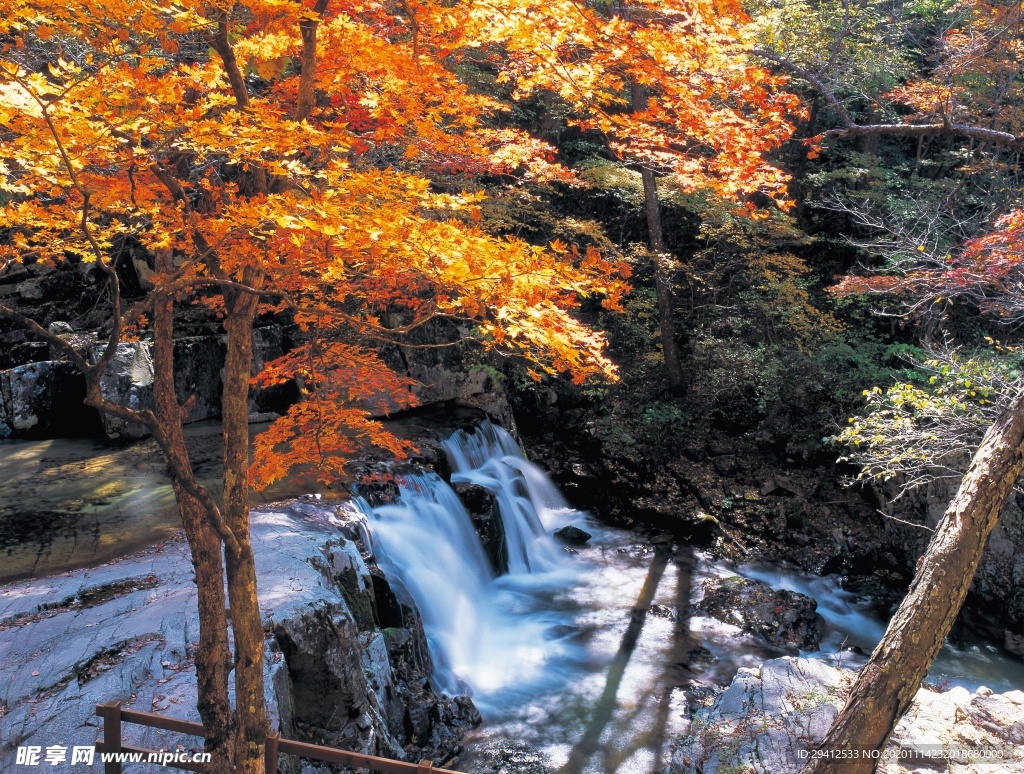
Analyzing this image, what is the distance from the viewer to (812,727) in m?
5.64

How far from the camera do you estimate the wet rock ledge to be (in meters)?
4.58

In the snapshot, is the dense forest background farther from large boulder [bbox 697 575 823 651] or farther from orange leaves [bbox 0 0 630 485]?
large boulder [bbox 697 575 823 651]

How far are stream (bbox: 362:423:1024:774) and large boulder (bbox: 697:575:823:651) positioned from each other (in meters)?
0.19

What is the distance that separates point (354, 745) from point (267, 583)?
1562 millimetres

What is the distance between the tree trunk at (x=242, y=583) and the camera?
3816 mm

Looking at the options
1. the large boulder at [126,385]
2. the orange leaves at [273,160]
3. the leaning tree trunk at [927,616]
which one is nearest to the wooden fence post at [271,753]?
the orange leaves at [273,160]

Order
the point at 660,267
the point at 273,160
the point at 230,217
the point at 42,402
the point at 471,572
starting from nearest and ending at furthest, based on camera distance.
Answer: the point at 230,217 < the point at 273,160 < the point at 471,572 < the point at 42,402 < the point at 660,267

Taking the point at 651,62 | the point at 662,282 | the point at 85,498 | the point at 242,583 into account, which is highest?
the point at 651,62

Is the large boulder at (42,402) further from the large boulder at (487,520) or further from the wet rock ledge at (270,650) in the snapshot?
the large boulder at (487,520)

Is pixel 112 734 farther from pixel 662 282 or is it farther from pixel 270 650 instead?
pixel 662 282

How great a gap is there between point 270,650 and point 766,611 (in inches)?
273

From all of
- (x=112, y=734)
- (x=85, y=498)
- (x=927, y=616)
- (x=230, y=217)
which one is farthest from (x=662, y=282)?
(x=112, y=734)

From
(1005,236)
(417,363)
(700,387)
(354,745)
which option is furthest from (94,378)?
(700,387)

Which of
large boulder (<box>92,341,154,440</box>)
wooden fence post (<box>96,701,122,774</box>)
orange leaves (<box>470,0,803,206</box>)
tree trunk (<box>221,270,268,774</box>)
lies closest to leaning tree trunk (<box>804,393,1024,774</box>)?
tree trunk (<box>221,270,268,774</box>)
